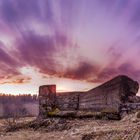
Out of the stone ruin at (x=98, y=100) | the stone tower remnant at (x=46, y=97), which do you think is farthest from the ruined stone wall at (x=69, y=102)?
the stone tower remnant at (x=46, y=97)

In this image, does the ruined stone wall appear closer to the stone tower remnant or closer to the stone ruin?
the stone ruin

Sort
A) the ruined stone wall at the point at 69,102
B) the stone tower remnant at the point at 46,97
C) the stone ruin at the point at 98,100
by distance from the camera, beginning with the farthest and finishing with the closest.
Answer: the ruined stone wall at the point at 69,102 < the stone tower remnant at the point at 46,97 < the stone ruin at the point at 98,100

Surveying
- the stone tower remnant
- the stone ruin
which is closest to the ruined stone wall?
the stone ruin

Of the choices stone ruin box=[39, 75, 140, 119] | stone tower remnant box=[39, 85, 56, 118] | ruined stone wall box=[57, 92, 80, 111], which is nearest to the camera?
stone ruin box=[39, 75, 140, 119]

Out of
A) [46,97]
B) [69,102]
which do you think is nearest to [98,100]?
[69,102]

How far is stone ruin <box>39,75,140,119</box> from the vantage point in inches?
364

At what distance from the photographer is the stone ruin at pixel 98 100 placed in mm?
9258

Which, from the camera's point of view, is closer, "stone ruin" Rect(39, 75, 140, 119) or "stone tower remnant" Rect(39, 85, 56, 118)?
"stone ruin" Rect(39, 75, 140, 119)

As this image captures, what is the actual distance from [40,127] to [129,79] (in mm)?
3341

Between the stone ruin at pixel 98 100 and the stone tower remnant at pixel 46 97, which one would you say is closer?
the stone ruin at pixel 98 100

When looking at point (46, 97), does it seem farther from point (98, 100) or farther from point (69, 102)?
point (98, 100)

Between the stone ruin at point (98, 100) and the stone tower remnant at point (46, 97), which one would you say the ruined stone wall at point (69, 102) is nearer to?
the stone ruin at point (98, 100)

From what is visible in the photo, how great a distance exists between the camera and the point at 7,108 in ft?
180

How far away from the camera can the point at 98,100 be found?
11.2 metres
